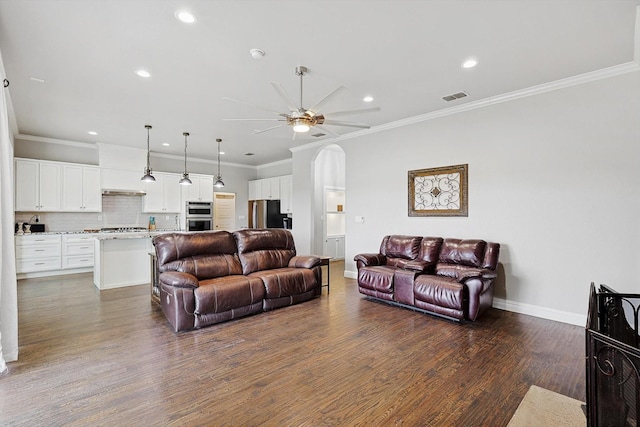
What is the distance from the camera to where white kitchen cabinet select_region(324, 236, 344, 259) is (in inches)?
325

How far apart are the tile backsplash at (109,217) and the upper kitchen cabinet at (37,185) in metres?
0.36

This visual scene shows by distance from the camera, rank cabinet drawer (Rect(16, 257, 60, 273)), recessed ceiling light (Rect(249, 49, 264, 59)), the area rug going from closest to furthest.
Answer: the area rug, recessed ceiling light (Rect(249, 49, 264, 59)), cabinet drawer (Rect(16, 257, 60, 273))

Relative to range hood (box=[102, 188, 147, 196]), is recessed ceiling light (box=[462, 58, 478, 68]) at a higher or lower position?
higher

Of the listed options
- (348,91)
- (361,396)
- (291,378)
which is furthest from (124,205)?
(361,396)

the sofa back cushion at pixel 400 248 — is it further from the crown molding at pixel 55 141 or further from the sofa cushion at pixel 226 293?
the crown molding at pixel 55 141

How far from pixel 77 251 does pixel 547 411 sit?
815 centimetres

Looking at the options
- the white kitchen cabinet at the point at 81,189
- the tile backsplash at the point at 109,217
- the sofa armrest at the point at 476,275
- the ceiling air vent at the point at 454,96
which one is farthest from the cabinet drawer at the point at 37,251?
the ceiling air vent at the point at 454,96

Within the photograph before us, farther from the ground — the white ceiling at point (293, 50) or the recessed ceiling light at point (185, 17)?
the white ceiling at point (293, 50)

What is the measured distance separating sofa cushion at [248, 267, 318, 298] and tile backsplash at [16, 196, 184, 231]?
16.1 feet

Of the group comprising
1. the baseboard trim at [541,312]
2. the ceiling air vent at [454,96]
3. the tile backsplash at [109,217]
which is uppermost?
the ceiling air vent at [454,96]

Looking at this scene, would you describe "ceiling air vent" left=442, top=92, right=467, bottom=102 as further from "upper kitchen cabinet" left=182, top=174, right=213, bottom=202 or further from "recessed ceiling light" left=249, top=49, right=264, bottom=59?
"upper kitchen cabinet" left=182, top=174, right=213, bottom=202

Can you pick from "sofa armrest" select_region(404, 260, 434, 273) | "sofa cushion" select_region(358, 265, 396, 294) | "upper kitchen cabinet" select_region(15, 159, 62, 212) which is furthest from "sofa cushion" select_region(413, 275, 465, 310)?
"upper kitchen cabinet" select_region(15, 159, 62, 212)

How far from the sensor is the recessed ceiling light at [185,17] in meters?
2.49

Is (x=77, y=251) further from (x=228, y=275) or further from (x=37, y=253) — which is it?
(x=228, y=275)
